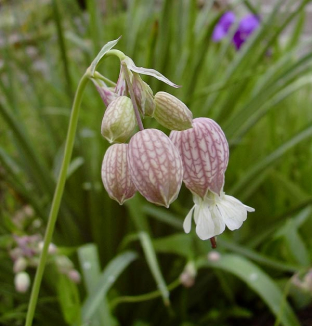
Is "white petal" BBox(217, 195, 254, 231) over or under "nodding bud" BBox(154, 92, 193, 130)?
under

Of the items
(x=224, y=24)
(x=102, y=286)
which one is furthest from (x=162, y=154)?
(x=224, y=24)

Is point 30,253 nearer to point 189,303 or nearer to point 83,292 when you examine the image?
point 83,292

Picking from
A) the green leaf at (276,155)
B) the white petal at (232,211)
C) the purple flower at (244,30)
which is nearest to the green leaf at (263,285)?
the green leaf at (276,155)

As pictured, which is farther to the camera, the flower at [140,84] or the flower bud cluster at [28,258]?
the flower bud cluster at [28,258]

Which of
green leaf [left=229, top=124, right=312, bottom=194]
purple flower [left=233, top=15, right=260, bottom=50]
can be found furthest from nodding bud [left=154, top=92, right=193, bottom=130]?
purple flower [left=233, top=15, right=260, bottom=50]

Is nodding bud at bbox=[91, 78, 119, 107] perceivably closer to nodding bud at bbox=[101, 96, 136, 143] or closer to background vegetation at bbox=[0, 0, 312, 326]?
nodding bud at bbox=[101, 96, 136, 143]

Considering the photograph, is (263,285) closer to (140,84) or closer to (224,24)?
(140,84)

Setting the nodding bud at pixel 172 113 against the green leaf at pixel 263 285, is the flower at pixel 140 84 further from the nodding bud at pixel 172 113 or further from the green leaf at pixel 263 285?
the green leaf at pixel 263 285
